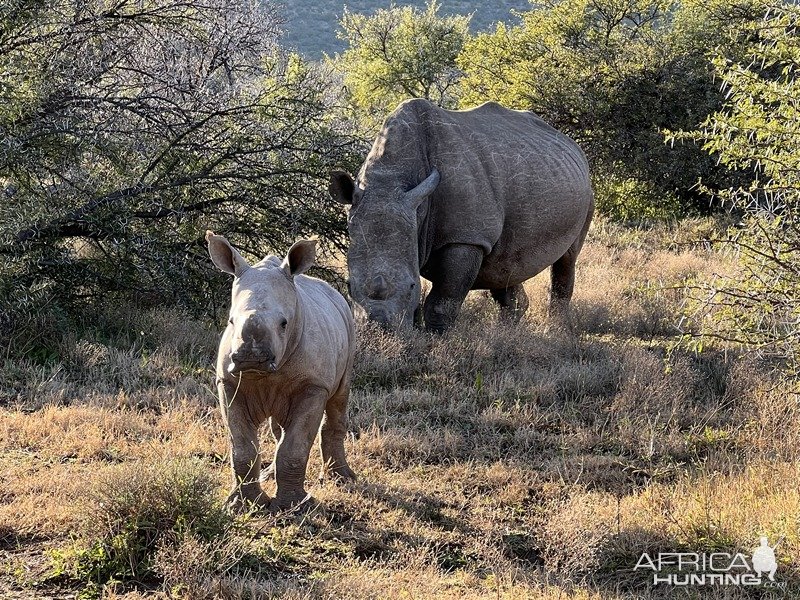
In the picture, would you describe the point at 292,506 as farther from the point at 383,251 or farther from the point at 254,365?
the point at 383,251

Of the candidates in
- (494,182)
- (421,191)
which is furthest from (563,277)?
(421,191)

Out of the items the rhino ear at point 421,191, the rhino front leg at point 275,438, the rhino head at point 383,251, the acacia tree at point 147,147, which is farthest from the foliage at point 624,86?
the rhino front leg at point 275,438

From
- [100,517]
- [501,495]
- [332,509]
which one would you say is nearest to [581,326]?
[501,495]

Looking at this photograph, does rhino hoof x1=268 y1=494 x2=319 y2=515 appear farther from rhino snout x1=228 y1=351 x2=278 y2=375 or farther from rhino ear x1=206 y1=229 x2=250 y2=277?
rhino ear x1=206 y1=229 x2=250 y2=277

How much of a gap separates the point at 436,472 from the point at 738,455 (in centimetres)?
202

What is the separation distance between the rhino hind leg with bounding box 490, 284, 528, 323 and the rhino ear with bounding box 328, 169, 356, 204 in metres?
2.77

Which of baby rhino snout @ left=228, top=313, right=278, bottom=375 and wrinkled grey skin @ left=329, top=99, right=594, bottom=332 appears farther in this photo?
wrinkled grey skin @ left=329, top=99, right=594, bottom=332

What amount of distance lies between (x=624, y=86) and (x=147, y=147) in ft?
35.5

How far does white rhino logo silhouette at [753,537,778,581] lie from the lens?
4934 mm

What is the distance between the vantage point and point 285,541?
517 centimetres

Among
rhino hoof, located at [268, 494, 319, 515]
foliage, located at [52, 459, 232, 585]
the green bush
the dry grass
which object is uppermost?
foliage, located at [52, 459, 232, 585]

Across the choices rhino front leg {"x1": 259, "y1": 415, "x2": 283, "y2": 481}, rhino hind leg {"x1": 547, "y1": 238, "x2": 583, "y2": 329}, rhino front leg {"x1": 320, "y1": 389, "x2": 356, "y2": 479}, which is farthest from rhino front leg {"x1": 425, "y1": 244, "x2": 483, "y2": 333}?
rhino front leg {"x1": 259, "y1": 415, "x2": 283, "y2": 481}

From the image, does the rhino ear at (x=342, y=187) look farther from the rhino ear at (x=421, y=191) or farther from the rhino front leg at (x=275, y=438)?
the rhino front leg at (x=275, y=438)

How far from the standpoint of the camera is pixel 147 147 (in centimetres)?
969
